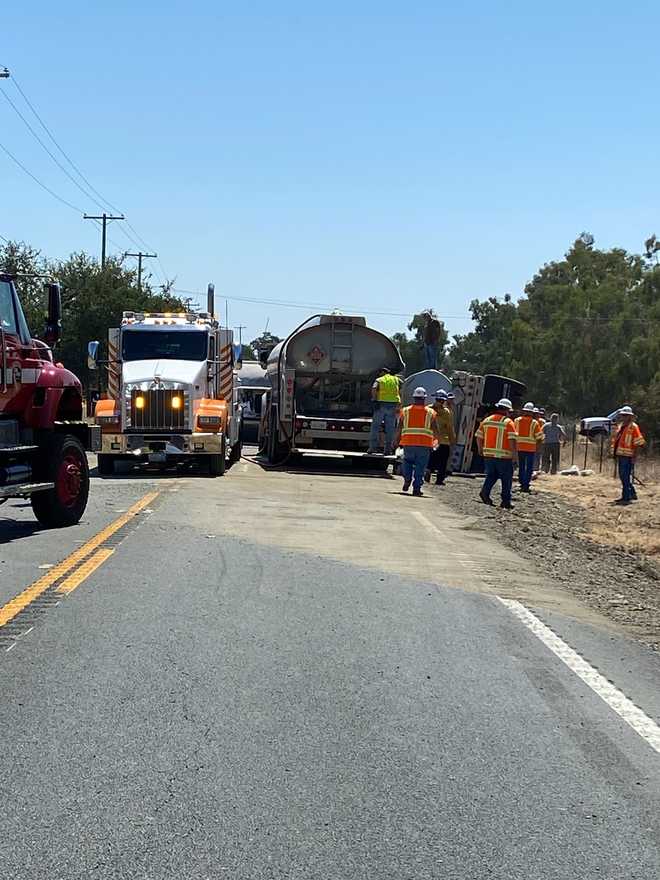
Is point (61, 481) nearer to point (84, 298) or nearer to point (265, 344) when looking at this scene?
point (265, 344)

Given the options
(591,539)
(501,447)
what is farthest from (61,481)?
(501,447)

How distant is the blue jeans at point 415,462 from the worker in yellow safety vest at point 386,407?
359cm

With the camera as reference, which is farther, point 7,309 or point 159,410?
point 159,410

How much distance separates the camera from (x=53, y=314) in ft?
42.8

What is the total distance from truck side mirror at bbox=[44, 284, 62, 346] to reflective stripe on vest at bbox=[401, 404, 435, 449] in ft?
25.0

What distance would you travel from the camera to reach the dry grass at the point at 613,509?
1717cm

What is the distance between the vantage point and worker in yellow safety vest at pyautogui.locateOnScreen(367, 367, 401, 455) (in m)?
23.9

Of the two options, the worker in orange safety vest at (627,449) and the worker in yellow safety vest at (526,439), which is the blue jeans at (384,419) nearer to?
the worker in yellow safety vest at (526,439)

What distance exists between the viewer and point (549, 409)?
60406 millimetres

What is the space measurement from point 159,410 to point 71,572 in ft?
40.3

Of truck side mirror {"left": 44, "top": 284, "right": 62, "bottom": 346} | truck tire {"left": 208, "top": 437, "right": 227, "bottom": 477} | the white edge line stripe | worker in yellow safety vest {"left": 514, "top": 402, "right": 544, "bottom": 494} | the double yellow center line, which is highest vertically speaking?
truck side mirror {"left": 44, "top": 284, "right": 62, "bottom": 346}

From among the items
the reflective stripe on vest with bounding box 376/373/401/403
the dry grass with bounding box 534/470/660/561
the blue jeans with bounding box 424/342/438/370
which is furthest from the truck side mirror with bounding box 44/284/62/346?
the blue jeans with bounding box 424/342/438/370

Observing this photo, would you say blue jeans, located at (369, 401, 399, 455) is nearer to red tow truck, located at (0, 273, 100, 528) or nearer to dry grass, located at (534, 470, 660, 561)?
dry grass, located at (534, 470, 660, 561)

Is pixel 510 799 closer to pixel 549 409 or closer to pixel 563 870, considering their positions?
pixel 563 870
